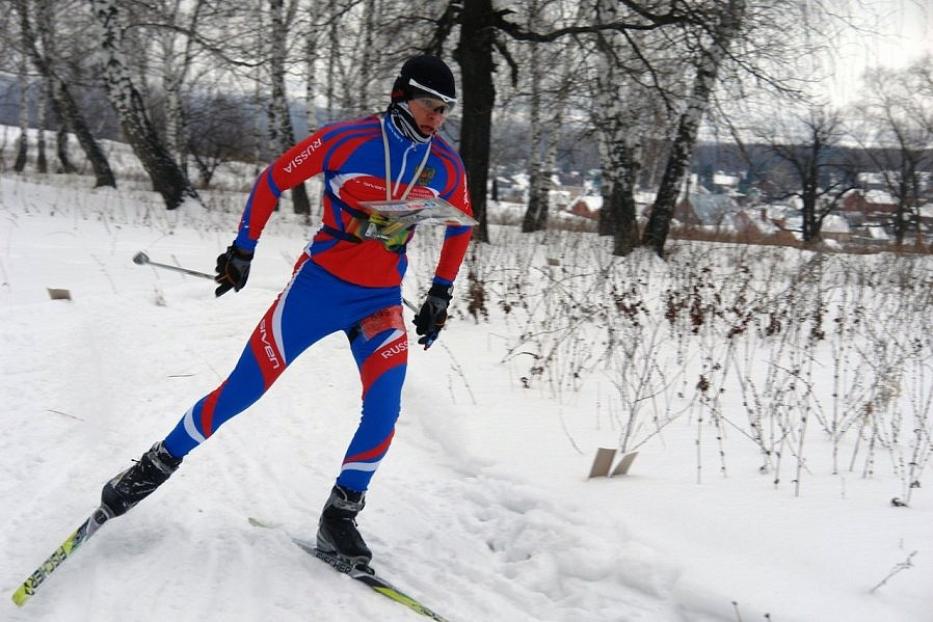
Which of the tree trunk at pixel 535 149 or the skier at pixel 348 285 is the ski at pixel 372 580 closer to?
the skier at pixel 348 285

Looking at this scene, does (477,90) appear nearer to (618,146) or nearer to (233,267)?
(618,146)

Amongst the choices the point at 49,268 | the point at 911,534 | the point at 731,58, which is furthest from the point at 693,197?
the point at 911,534

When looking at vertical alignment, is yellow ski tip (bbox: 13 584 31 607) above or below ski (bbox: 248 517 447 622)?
above

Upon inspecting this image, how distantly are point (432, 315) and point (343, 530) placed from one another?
1033 millimetres

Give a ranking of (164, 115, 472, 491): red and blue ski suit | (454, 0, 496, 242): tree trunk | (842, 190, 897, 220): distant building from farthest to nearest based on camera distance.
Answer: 1. (842, 190, 897, 220): distant building
2. (454, 0, 496, 242): tree trunk
3. (164, 115, 472, 491): red and blue ski suit

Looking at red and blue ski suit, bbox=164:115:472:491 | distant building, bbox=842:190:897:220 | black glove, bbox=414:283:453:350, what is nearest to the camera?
red and blue ski suit, bbox=164:115:472:491

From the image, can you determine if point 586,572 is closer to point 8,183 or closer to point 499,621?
point 499,621

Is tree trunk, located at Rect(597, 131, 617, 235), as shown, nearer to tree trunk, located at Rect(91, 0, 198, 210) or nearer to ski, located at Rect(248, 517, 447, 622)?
tree trunk, located at Rect(91, 0, 198, 210)

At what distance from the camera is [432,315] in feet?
11.2

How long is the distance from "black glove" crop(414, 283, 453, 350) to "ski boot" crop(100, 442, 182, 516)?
120 cm

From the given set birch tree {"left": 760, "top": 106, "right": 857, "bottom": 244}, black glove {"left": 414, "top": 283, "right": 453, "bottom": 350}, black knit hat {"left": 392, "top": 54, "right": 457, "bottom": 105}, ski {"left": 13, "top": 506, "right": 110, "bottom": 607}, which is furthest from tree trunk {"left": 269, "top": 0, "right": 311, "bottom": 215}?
birch tree {"left": 760, "top": 106, "right": 857, "bottom": 244}

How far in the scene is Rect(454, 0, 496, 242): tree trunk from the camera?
10375 millimetres

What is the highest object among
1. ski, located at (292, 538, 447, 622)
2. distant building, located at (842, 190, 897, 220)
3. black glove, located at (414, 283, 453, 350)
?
distant building, located at (842, 190, 897, 220)

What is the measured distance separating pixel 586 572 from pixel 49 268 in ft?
24.1
